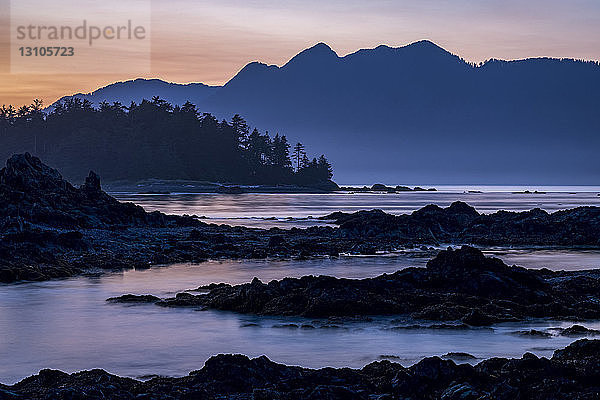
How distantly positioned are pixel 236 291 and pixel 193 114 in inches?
6179

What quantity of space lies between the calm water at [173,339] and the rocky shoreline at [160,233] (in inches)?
272

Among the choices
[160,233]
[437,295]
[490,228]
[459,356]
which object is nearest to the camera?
[459,356]

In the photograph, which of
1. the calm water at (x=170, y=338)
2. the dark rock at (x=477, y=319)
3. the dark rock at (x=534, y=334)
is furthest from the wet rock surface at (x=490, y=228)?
the dark rock at (x=534, y=334)

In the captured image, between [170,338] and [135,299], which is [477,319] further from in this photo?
[135,299]

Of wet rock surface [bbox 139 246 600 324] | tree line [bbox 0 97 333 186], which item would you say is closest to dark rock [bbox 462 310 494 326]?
wet rock surface [bbox 139 246 600 324]

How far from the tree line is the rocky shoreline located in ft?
368

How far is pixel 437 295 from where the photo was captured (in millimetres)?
23234

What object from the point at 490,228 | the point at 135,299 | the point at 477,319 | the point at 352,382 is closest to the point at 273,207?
the point at 490,228

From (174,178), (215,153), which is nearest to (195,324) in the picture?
(174,178)

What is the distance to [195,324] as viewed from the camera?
20984 millimetres

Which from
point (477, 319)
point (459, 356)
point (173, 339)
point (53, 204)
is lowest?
point (173, 339)

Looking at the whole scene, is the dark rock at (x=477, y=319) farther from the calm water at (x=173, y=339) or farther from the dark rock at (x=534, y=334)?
the dark rock at (x=534, y=334)

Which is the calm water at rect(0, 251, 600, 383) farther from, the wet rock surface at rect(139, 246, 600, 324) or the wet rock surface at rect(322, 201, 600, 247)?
the wet rock surface at rect(322, 201, 600, 247)

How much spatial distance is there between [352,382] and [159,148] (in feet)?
517
